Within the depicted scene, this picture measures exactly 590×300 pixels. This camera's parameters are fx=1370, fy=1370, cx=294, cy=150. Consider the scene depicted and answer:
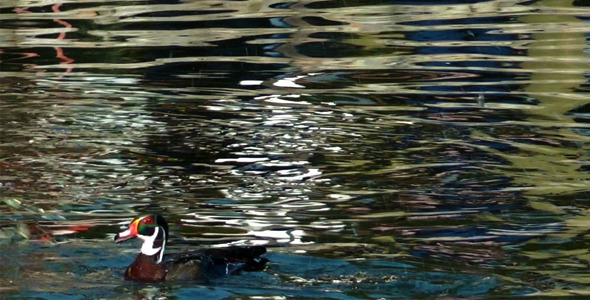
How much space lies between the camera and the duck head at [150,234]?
8.87m

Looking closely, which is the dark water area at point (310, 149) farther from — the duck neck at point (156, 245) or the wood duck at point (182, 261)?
the duck neck at point (156, 245)

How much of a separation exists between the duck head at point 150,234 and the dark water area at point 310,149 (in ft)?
0.77

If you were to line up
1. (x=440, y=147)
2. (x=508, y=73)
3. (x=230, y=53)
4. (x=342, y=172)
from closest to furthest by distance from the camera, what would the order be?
(x=342, y=172)
(x=440, y=147)
(x=508, y=73)
(x=230, y=53)

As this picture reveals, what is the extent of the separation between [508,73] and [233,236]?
7595mm

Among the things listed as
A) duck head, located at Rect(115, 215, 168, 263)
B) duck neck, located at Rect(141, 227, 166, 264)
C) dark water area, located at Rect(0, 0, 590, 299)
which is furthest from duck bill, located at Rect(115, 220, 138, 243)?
dark water area, located at Rect(0, 0, 590, 299)

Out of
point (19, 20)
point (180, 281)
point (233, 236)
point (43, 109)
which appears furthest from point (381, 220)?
point (19, 20)

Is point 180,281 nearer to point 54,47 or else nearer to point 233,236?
point 233,236

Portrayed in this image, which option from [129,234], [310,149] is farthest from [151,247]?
[310,149]

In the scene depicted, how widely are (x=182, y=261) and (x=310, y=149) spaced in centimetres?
399

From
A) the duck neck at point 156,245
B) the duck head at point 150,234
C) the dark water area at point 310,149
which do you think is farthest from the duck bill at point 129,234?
the dark water area at point 310,149

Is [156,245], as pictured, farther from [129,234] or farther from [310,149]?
[310,149]

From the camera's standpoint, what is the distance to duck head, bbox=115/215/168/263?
8867 mm

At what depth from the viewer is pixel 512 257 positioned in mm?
9047

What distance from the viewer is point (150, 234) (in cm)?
897
